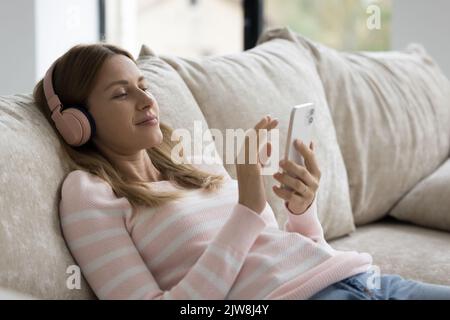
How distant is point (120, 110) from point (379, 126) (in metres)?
1.09

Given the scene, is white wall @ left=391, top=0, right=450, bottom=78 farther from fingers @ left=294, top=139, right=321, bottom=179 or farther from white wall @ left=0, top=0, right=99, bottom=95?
fingers @ left=294, top=139, right=321, bottom=179

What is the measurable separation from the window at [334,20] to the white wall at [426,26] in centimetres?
32

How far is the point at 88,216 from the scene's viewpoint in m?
1.15

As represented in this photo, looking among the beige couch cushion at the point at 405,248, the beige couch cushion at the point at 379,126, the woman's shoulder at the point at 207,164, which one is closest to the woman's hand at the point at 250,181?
the woman's shoulder at the point at 207,164

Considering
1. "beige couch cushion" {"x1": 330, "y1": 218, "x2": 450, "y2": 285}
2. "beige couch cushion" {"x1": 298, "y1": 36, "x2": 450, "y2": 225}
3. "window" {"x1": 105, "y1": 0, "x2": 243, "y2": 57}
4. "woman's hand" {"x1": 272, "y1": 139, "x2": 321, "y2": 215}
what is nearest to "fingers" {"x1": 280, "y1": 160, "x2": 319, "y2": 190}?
"woman's hand" {"x1": 272, "y1": 139, "x2": 321, "y2": 215}

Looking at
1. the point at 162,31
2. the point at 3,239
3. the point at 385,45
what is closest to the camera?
the point at 3,239

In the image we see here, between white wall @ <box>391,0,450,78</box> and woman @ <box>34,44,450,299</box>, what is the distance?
7.21 ft

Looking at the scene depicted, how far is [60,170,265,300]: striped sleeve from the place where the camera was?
1.09 meters

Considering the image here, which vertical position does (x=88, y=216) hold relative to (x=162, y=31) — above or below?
above

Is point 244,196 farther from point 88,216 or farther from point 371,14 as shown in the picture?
point 371,14

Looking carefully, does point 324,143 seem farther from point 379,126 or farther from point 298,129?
point 298,129
